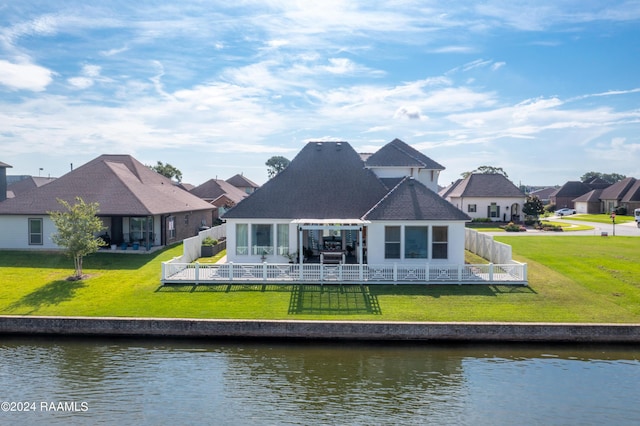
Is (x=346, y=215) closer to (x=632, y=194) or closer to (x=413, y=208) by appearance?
(x=413, y=208)

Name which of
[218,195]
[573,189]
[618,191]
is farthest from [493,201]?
[573,189]

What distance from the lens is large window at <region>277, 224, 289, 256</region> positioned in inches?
995

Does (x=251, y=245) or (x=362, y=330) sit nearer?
(x=362, y=330)

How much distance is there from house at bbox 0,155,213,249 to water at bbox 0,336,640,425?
13060 mm

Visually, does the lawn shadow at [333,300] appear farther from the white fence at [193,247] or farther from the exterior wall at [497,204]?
the exterior wall at [497,204]

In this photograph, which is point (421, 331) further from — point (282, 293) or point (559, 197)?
point (559, 197)

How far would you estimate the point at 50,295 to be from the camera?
67.8 ft

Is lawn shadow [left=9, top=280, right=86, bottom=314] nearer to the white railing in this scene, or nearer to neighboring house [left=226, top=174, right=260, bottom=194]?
the white railing

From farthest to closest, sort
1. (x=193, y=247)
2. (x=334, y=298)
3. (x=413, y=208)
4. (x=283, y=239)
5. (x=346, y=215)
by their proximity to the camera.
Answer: (x=193, y=247), (x=346, y=215), (x=283, y=239), (x=413, y=208), (x=334, y=298)

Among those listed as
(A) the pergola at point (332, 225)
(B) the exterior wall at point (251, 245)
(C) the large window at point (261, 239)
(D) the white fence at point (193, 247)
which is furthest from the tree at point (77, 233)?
(A) the pergola at point (332, 225)

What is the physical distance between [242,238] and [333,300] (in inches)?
296

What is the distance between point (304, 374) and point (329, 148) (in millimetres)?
17513

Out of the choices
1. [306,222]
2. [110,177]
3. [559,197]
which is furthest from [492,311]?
[559,197]

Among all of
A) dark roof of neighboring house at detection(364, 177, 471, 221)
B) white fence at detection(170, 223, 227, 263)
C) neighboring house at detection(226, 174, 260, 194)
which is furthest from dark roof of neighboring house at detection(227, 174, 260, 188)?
dark roof of neighboring house at detection(364, 177, 471, 221)
